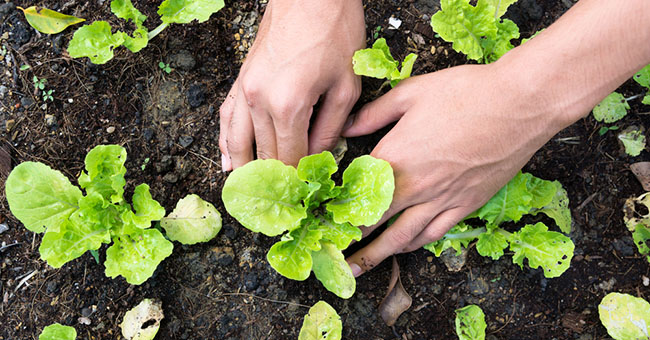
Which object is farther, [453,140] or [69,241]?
[69,241]

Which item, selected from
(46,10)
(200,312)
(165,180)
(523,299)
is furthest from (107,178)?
(523,299)

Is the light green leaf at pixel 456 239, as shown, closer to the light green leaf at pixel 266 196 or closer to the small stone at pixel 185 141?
the light green leaf at pixel 266 196

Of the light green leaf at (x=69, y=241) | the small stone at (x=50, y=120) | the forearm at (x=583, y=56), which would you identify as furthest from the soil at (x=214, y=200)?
the forearm at (x=583, y=56)

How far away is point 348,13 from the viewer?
1992 mm

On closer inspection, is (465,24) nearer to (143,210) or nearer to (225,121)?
(225,121)

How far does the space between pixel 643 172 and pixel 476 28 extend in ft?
3.51

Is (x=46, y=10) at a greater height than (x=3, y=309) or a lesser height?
greater

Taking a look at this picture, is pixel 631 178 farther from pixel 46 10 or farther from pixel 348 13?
pixel 46 10

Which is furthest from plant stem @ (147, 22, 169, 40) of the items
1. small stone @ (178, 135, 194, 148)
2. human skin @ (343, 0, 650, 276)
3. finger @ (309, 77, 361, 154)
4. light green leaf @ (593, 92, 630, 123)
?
light green leaf @ (593, 92, 630, 123)

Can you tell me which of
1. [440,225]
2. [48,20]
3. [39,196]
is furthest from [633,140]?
[48,20]

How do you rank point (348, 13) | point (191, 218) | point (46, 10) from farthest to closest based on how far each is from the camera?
point (46, 10)
point (191, 218)
point (348, 13)

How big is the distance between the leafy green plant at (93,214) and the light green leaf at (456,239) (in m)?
0.99

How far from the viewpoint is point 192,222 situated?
2164 mm

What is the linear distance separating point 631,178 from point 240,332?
76.7 inches
